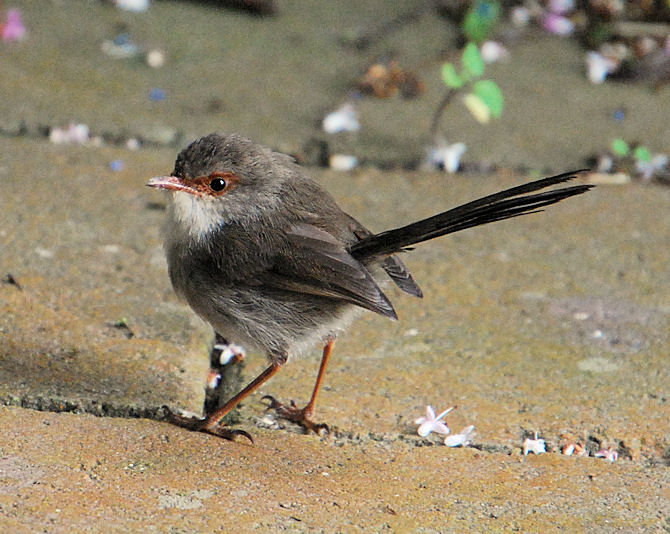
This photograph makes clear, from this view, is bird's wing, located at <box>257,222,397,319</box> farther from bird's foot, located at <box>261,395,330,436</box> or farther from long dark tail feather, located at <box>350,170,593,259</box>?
bird's foot, located at <box>261,395,330,436</box>

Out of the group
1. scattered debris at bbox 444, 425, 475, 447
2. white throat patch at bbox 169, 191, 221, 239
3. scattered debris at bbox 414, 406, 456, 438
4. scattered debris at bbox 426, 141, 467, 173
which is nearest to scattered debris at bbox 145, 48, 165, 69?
scattered debris at bbox 426, 141, 467, 173

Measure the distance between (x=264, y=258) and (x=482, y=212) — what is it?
2.43ft

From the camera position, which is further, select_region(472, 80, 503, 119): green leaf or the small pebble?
the small pebble

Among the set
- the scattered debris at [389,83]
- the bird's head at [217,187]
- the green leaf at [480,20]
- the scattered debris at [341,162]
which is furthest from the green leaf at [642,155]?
the bird's head at [217,187]

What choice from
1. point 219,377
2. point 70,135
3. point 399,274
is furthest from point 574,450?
point 70,135

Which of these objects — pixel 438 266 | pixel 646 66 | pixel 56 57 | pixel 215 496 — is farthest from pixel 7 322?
pixel 646 66

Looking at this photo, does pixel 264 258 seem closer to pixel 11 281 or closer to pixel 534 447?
pixel 534 447

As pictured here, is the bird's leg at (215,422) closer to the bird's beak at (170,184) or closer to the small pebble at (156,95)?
the bird's beak at (170,184)

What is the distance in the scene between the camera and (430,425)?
319cm

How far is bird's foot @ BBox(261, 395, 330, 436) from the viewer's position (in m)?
3.15

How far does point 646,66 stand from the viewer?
6.25 metres

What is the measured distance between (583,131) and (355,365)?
8.88 feet

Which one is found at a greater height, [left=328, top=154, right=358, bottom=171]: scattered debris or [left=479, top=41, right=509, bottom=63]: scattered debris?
[left=479, top=41, right=509, bottom=63]: scattered debris

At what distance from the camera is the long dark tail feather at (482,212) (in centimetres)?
274
